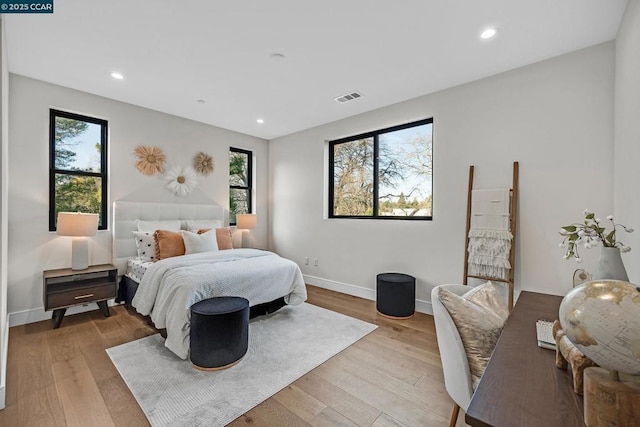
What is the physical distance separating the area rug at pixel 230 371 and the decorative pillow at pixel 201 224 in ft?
5.69

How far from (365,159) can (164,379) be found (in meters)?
3.50

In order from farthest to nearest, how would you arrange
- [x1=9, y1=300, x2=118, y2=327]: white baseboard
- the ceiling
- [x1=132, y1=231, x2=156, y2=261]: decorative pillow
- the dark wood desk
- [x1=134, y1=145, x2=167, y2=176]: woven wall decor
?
[x1=134, y1=145, x2=167, y2=176]: woven wall decor → [x1=132, y1=231, x2=156, y2=261]: decorative pillow → [x1=9, y1=300, x2=118, y2=327]: white baseboard → the ceiling → the dark wood desk

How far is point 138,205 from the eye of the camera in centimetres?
383

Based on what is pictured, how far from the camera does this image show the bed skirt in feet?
10.6

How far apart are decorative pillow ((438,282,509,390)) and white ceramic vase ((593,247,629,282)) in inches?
21.6

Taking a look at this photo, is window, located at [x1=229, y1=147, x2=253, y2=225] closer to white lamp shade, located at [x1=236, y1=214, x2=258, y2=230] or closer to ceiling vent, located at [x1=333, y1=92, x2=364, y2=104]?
white lamp shade, located at [x1=236, y1=214, x2=258, y2=230]

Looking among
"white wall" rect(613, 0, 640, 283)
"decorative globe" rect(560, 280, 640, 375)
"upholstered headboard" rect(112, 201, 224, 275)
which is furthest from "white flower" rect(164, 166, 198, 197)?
"white wall" rect(613, 0, 640, 283)

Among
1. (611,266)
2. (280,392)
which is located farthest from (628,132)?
(280,392)

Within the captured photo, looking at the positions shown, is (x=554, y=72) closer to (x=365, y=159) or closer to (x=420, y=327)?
(x=365, y=159)

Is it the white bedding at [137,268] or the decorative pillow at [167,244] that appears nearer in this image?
the white bedding at [137,268]

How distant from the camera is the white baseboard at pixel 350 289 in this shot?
138 inches

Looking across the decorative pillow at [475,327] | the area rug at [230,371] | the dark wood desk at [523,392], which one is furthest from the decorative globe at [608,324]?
the area rug at [230,371]

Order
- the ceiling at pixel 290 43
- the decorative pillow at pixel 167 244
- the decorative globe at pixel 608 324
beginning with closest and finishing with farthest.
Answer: the decorative globe at pixel 608 324, the ceiling at pixel 290 43, the decorative pillow at pixel 167 244

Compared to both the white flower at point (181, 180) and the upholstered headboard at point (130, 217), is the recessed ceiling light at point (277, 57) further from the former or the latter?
the upholstered headboard at point (130, 217)
